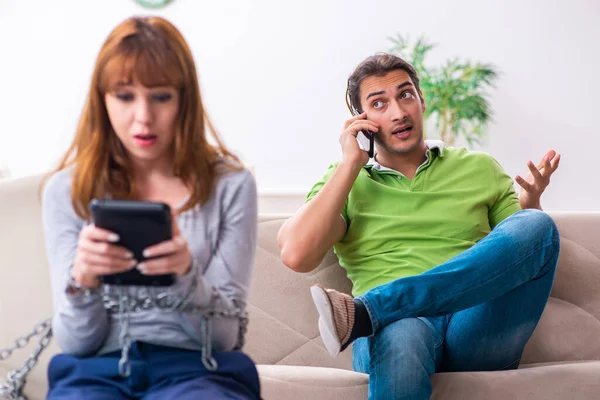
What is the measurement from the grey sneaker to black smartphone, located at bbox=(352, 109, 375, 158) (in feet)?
1.73

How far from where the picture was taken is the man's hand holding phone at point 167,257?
0.95m

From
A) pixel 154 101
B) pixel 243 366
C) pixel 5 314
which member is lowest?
pixel 5 314

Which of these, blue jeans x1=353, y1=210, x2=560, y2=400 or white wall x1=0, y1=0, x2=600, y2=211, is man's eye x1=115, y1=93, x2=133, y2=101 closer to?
blue jeans x1=353, y1=210, x2=560, y2=400

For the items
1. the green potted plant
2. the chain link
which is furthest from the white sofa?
the green potted plant

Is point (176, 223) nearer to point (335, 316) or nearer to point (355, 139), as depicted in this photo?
point (335, 316)

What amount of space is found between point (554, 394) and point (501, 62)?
8.57ft

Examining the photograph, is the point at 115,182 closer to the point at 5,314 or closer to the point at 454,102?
the point at 5,314

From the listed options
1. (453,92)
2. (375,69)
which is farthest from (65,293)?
(453,92)

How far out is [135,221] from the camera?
3.08ft

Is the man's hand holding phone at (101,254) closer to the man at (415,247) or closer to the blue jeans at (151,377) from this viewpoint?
the blue jeans at (151,377)

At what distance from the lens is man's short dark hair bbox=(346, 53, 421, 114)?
2.12m

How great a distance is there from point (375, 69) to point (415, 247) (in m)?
0.51

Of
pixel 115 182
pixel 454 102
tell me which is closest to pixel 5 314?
pixel 115 182

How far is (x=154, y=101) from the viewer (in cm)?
107
